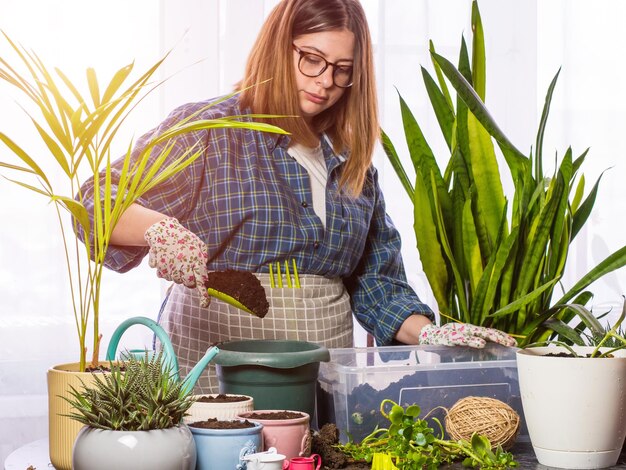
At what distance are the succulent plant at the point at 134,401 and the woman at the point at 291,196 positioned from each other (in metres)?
0.65

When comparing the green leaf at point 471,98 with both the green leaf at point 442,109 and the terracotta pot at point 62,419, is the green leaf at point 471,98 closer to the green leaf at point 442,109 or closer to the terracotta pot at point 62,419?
the green leaf at point 442,109

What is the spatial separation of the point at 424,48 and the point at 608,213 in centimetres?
91

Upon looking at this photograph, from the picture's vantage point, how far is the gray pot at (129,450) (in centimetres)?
76

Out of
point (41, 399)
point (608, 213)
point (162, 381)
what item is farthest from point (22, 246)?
point (608, 213)

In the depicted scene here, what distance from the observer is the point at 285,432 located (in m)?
0.91

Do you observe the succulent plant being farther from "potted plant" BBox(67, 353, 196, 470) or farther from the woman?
the woman

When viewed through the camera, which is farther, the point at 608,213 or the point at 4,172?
the point at 608,213

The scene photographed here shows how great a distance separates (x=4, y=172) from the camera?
7.79ft

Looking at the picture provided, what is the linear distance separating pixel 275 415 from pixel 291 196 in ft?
2.45

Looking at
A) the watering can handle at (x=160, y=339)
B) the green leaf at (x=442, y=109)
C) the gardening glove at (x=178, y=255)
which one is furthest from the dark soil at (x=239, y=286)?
the green leaf at (x=442, y=109)

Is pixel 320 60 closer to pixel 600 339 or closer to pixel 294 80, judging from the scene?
pixel 294 80

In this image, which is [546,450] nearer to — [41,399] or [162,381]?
[162,381]

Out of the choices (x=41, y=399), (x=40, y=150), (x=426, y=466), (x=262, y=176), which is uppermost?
(x=40, y=150)

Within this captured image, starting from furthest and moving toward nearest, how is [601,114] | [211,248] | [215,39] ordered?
[601,114], [215,39], [211,248]
